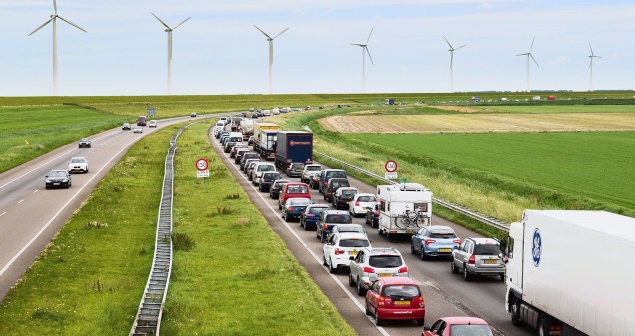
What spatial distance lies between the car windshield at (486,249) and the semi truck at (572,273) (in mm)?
6546

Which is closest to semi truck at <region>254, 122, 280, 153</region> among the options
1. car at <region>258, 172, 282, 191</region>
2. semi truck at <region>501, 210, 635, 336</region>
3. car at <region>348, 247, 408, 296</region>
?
car at <region>258, 172, 282, 191</region>

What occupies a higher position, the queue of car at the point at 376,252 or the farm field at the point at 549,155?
the farm field at the point at 549,155

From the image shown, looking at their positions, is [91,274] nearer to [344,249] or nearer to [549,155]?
[344,249]

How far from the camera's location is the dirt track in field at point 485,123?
5423 inches

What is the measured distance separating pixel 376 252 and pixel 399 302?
4819mm

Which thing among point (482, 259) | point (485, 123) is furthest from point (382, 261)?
point (485, 123)

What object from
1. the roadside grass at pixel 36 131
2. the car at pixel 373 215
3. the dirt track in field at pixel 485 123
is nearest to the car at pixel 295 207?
the car at pixel 373 215

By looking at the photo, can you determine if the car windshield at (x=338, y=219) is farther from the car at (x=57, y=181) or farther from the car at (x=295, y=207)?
the car at (x=57, y=181)

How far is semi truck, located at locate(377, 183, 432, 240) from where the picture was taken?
4516cm

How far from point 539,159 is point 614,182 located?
21142mm

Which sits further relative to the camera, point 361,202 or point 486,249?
point 361,202

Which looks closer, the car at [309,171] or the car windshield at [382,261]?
the car windshield at [382,261]

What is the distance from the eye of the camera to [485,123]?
500ft

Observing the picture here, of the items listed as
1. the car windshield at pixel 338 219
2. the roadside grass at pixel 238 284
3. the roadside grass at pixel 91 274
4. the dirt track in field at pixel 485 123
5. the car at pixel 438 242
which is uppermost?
the dirt track in field at pixel 485 123
